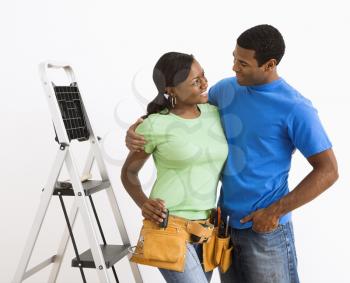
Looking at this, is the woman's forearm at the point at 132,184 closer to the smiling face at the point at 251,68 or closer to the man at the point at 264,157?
the man at the point at 264,157

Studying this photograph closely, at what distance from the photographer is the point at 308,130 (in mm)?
1705

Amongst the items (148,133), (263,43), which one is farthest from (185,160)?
(263,43)

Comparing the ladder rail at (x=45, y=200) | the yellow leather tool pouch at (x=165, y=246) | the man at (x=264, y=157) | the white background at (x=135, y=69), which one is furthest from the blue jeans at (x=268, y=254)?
the white background at (x=135, y=69)

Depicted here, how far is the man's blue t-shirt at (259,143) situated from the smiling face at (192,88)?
0.15m

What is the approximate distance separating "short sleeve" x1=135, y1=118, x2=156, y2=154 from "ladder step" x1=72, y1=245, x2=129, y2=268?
56cm

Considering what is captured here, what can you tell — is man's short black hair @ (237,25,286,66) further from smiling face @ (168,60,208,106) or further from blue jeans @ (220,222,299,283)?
blue jeans @ (220,222,299,283)

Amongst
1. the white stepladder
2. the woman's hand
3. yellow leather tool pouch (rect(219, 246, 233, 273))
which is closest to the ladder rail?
the white stepladder

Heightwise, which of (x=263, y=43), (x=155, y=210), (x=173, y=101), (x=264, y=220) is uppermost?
(x=263, y=43)

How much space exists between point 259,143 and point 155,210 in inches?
17.8

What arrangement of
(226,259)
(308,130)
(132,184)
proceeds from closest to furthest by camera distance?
(308,130) → (226,259) → (132,184)

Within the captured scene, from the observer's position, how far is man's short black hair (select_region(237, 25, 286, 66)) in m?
1.79

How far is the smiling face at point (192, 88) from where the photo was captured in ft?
5.98

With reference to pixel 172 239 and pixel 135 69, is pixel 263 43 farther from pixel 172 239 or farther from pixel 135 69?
pixel 135 69

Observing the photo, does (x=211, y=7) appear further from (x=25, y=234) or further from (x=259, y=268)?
(x=25, y=234)
